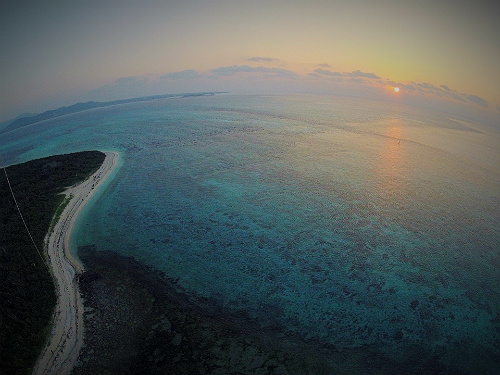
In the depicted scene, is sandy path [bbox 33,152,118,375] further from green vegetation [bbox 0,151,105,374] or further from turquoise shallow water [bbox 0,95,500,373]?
turquoise shallow water [bbox 0,95,500,373]

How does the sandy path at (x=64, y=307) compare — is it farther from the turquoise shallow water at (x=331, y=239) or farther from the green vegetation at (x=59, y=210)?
the turquoise shallow water at (x=331, y=239)

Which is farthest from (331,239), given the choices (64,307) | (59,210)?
(59,210)

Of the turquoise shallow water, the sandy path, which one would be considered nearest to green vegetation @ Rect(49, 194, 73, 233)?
the sandy path

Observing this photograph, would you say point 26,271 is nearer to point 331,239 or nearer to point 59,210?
point 59,210

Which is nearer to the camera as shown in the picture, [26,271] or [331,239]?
[26,271]

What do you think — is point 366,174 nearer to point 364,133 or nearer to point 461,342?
point 461,342

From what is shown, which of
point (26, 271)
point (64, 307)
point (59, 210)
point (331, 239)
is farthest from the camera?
point (59, 210)

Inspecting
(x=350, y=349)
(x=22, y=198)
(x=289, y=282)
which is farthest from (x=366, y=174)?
(x=22, y=198)
